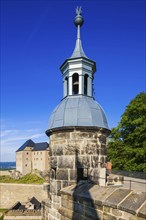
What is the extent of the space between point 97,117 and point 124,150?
13.2 metres

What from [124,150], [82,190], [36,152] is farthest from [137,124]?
[36,152]

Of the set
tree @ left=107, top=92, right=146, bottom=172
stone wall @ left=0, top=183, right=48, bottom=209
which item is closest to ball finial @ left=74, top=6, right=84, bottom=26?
tree @ left=107, top=92, right=146, bottom=172

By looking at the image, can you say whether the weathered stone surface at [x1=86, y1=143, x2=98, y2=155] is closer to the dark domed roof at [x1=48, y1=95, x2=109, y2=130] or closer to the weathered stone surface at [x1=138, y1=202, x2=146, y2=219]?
the dark domed roof at [x1=48, y1=95, x2=109, y2=130]

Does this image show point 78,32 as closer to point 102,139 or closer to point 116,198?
point 102,139

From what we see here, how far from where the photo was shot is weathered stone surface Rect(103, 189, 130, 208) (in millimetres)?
3910

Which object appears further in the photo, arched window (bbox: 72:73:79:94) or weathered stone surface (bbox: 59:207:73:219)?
arched window (bbox: 72:73:79:94)

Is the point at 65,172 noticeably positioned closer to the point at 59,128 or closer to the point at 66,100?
the point at 59,128

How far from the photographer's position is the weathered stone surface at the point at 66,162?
589 centimetres

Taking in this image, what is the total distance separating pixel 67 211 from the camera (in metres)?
5.43

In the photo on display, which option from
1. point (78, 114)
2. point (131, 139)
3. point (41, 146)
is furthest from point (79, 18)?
point (41, 146)

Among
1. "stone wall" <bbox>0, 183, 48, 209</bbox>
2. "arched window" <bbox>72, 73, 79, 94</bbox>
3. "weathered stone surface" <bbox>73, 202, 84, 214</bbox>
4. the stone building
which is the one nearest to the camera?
"weathered stone surface" <bbox>73, 202, 84, 214</bbox>

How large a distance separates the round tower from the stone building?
205 feet

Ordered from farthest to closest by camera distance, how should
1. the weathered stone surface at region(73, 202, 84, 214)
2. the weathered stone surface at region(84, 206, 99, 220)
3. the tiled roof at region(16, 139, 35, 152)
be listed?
1. the tiled roof at region(16, 139, 35, 152)
2. the weathered stone surface at region(73, 202, 84, 214)
3. the weathered stone surface at region(84, 206, 99, 220)

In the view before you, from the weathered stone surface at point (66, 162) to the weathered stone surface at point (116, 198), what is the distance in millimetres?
1785
